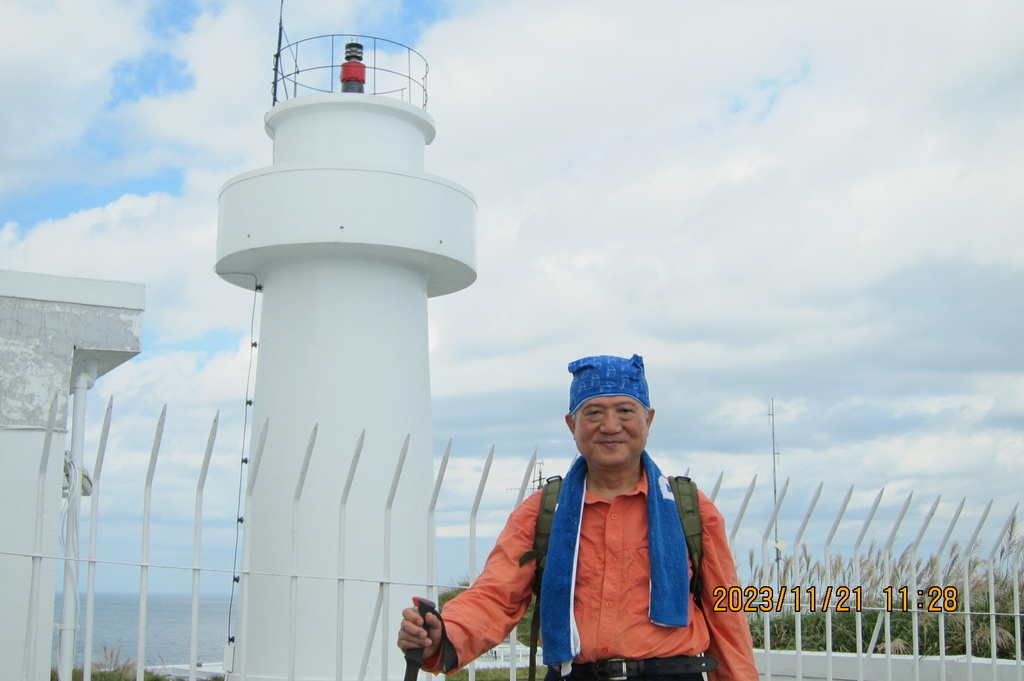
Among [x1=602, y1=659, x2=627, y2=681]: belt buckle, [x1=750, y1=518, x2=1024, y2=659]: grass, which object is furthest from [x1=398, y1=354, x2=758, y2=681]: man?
[x1=750, y1=518, x2=1024, y2=659]: grass

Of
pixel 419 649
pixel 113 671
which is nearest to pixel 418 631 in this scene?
pixel 419 649

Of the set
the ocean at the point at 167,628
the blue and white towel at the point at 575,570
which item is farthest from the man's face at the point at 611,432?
the ocean at the point at 167,628

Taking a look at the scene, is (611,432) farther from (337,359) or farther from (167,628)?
(167,628)

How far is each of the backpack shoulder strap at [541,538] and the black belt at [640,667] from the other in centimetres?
25

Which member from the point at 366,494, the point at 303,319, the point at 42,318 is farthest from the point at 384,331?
the point at 42,318

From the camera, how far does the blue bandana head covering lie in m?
3.79

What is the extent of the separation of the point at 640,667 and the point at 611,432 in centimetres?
79

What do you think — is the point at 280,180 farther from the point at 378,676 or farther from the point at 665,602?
the point at 665,602

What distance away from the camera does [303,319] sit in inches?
311

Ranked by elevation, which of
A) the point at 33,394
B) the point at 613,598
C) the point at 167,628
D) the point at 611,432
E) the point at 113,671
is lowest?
the point at 167,628

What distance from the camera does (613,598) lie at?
3596mm

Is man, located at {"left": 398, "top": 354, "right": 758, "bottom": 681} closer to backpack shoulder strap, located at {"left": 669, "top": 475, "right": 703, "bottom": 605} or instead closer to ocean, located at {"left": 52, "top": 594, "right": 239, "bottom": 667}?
backpack shoulder strap, located at {"left": 669, "top": 475, "right": 703, "bottom": 605}

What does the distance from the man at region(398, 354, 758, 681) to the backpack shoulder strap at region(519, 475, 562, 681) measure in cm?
4

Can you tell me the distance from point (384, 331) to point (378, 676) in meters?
2.46
